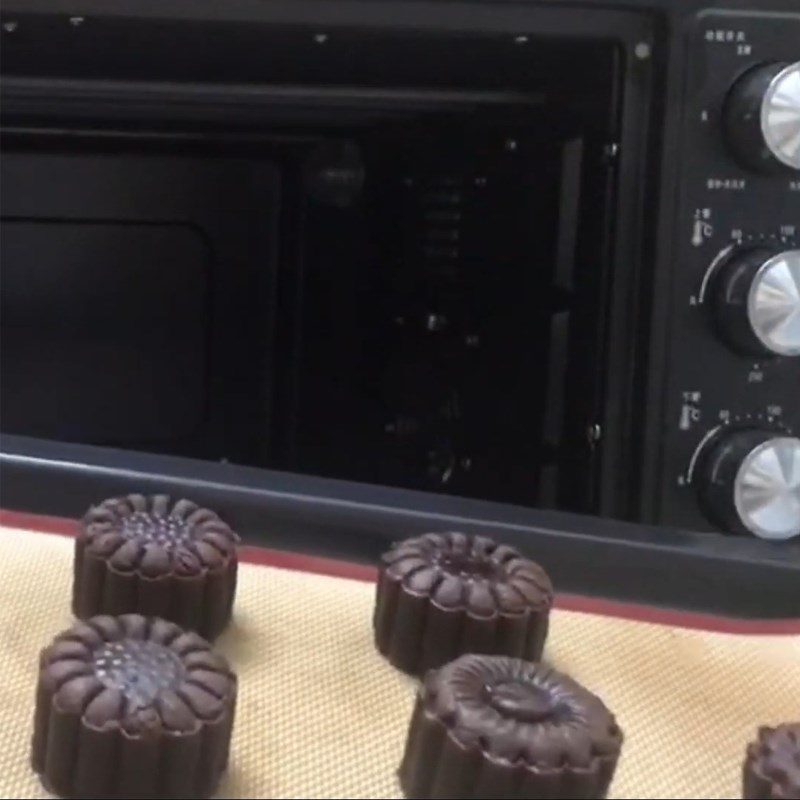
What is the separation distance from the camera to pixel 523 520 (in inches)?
21.2

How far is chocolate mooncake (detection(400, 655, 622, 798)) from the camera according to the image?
350 millimetres

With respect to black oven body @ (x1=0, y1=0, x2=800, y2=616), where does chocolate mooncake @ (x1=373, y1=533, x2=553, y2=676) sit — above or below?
below

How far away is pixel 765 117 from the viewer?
62 centimetres

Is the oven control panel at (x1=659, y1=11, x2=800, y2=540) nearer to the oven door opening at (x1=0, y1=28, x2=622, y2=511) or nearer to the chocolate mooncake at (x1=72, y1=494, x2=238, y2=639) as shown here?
the oven door opening at (x1=0, y1=28, x2=622, y2=511)

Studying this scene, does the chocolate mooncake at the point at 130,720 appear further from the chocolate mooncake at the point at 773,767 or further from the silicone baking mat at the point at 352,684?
the chocolate mooncake at the point at 773,767

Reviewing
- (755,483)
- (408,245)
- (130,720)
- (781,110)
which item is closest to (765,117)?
(781,110)

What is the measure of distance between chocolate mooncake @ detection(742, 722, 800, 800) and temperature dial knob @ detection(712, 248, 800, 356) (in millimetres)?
278

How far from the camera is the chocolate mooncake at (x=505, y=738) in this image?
350 mm

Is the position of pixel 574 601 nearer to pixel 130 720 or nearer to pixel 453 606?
pixel 453 606

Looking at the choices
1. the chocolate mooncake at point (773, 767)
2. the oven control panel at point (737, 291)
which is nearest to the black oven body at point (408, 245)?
the oven control panel at point (737, 291)

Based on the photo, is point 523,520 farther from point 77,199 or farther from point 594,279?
point 77,199

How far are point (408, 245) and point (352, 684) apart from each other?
443 mm

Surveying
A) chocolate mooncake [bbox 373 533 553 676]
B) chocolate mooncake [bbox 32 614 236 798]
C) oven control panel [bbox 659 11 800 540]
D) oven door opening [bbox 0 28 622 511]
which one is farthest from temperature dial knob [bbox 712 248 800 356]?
chocolate mooncake [bbox 32 614 236 798]

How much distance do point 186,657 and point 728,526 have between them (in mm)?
360
